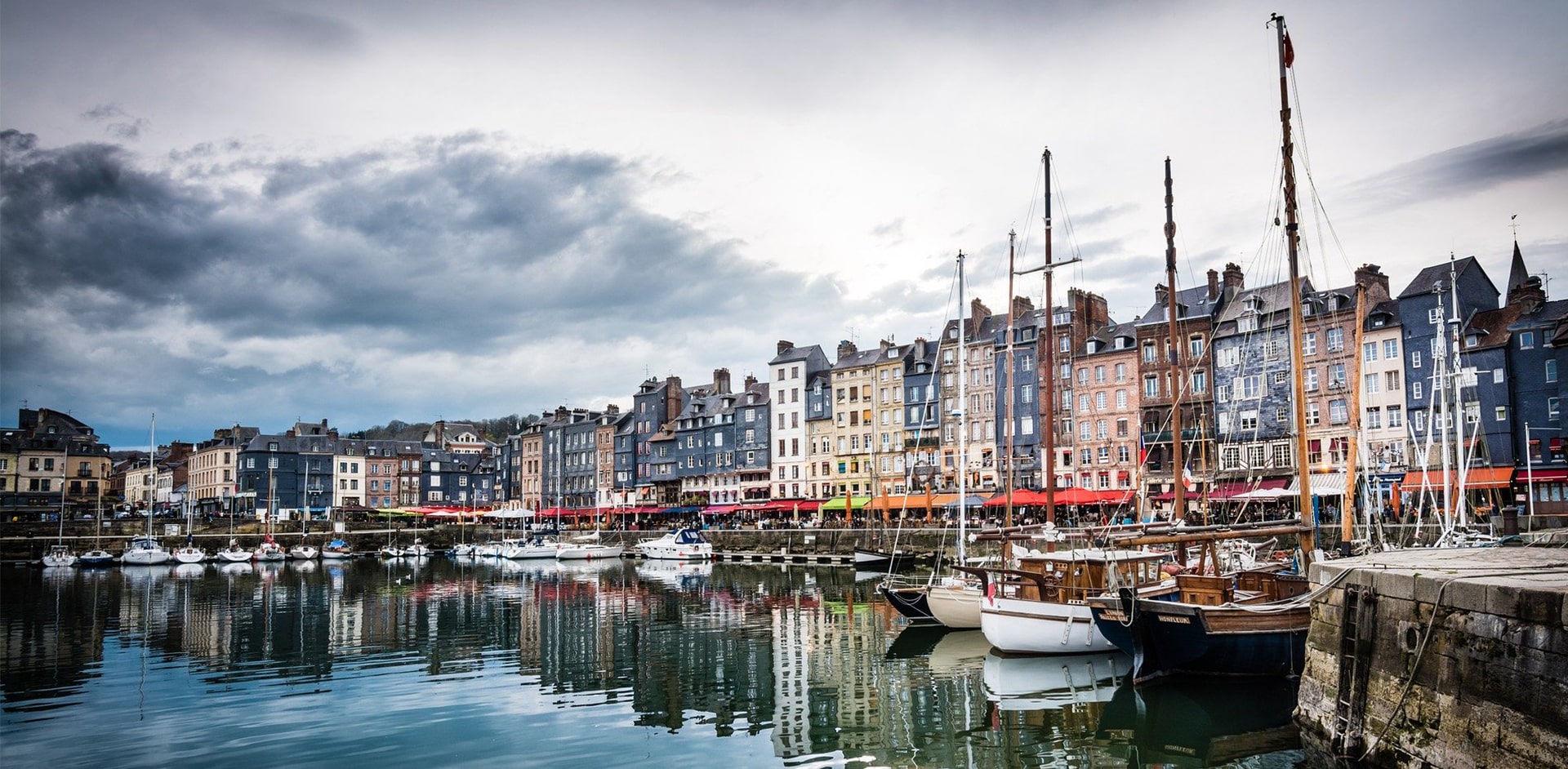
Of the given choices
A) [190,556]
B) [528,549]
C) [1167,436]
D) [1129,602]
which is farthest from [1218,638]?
[190,556]

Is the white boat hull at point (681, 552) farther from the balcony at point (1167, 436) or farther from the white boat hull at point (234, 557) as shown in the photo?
the white boat hull at point (234, 557)

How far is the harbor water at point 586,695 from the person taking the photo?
57.9 ft

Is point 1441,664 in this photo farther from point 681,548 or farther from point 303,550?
point 303,550

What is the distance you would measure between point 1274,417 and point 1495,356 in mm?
12125

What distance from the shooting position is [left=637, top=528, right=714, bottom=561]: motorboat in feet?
251

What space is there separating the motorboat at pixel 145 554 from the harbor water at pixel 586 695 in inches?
1643

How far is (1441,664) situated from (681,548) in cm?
6747

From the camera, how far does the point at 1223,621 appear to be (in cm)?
2112

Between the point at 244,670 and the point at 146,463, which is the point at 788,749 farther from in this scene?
the point at 146,463

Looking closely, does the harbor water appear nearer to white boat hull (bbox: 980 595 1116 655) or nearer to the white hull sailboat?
white boat hull (bbox: 980 595 1116 655)

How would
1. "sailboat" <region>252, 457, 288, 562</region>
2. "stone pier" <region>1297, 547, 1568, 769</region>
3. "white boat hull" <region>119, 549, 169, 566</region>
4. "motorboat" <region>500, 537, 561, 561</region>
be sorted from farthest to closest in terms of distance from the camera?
1. "motorboat" <region>500, 537, 561, 561</region>
2. "sailboat" <region>252, 457, 288, 562</region>
3. "white boat hull" <region>119, 549, 169, 566</region>
4. "stone pier" <region>1297, 547, 1568, 769</region>

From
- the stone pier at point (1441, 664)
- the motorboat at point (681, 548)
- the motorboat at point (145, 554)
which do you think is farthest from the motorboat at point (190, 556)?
the stone pier at point (1441, 664)

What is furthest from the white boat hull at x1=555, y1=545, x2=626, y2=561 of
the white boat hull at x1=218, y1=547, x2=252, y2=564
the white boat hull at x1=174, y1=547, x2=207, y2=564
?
the white boat hull at x1=174, y1=547, x2=207, y2=564

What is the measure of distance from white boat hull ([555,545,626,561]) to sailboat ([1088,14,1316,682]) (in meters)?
64.8
